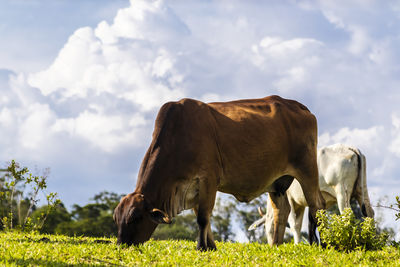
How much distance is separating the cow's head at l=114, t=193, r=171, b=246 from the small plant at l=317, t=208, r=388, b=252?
3.01 m

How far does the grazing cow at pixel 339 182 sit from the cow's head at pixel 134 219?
21.2 ft

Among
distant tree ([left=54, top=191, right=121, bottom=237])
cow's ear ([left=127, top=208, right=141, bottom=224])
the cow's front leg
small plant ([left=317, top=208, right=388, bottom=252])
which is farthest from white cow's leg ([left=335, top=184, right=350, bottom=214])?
distant tree ([left=54, top=191, right=121, bottom=237])

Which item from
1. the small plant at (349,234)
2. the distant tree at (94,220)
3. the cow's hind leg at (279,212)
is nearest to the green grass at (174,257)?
the small plant at (349,234)

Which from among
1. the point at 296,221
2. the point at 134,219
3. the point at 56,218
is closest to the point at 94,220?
the point at 56,218

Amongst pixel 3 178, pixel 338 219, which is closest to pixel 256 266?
pixel 338 219

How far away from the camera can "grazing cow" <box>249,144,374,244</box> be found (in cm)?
1361

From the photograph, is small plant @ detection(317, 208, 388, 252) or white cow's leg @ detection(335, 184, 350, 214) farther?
white cow's leg @ detection(335, 184, 350, 214)

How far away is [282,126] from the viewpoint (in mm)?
9438

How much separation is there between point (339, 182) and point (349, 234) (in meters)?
5.74

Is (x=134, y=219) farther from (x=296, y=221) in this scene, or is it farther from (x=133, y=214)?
(x=296, y=221)

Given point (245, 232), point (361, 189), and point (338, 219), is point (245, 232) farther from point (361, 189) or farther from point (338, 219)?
point (338, 219)

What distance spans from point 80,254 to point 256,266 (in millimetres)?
2560

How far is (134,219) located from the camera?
24.9 feet

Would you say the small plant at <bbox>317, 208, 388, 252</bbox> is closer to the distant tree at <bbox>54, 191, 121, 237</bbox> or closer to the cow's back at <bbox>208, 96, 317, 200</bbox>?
the cow's back at <bbox>208, 96, 317, 200</bbox>
